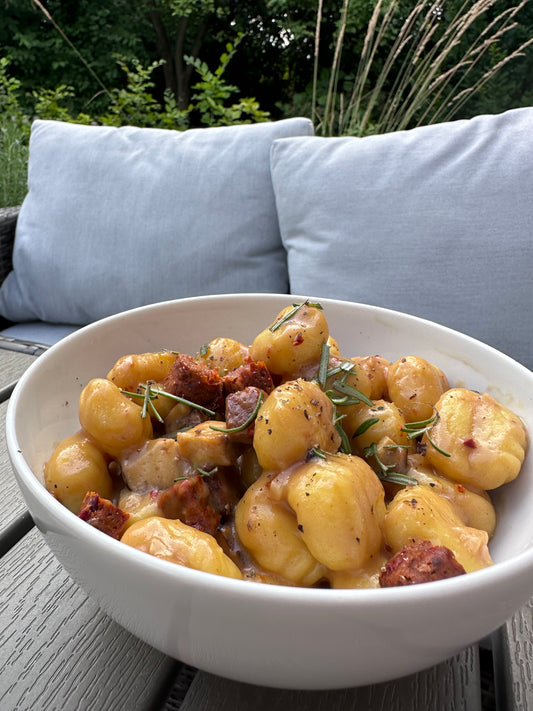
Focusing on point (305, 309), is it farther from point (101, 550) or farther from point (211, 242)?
point (211, 242)

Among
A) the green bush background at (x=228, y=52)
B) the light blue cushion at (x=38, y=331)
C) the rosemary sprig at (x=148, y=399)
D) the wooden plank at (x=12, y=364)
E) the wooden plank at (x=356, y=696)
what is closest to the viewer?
the wooden plank at (x=356, y=696)

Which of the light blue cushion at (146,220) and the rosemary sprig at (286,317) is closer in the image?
the rosemary sprig at (286,317)

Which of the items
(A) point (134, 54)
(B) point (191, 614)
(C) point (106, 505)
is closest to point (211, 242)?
(C) point (106, 505)

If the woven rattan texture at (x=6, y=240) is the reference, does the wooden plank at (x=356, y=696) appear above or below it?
above

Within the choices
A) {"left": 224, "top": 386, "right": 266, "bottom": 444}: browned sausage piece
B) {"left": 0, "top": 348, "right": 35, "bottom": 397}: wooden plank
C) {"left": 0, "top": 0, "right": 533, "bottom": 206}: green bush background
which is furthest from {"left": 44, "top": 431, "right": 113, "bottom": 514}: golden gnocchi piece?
{"left": 0, "top": 0, "right": 533, "bottom": 206}: green bush background

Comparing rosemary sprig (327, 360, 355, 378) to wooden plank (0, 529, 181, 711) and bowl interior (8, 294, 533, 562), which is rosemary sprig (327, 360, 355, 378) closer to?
bowl interior (8, 294, 533, 562)

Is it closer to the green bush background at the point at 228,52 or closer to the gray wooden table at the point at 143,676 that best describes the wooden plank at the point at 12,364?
the gray wooden table at the point at 143,676

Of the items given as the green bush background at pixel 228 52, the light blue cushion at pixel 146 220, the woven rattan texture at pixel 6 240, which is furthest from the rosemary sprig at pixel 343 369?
the green bush background at pixel 228 52
